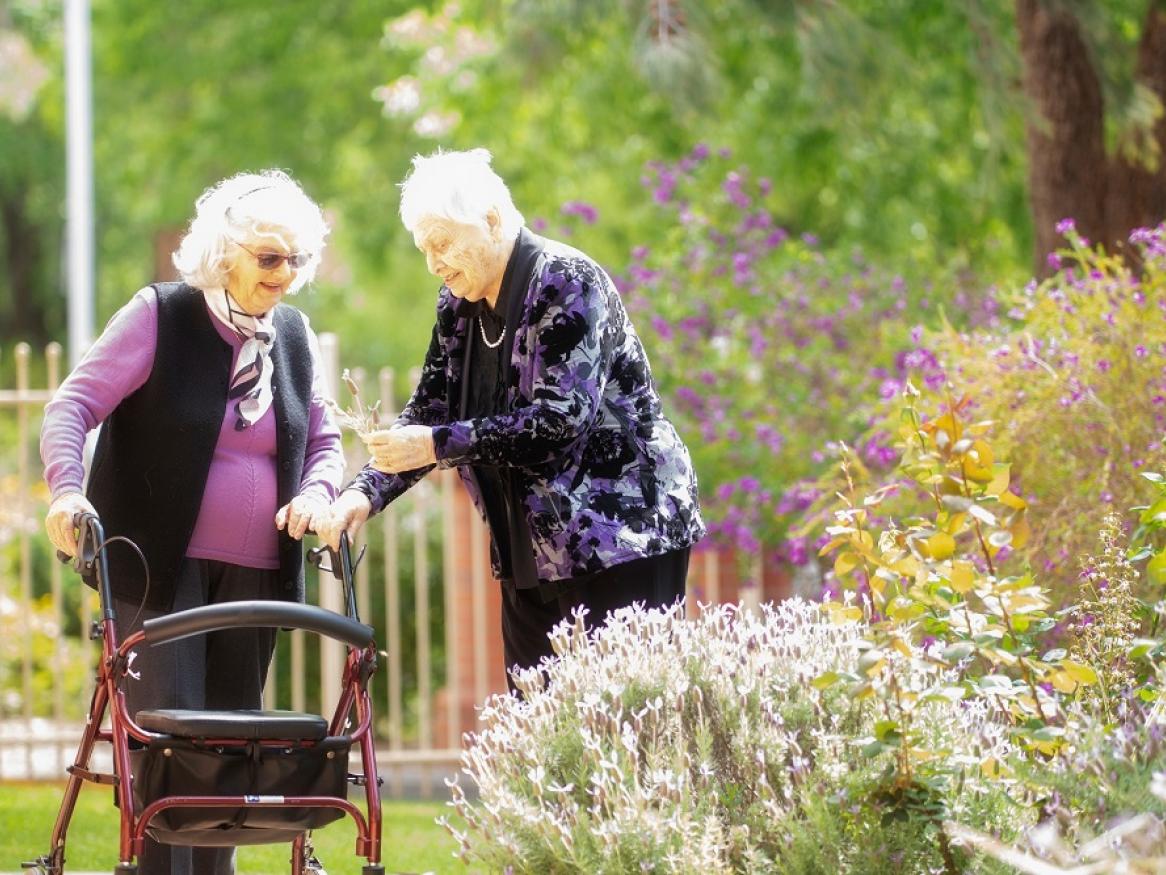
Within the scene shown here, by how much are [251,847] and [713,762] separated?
2831mm

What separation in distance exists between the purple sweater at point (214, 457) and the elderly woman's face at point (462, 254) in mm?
503

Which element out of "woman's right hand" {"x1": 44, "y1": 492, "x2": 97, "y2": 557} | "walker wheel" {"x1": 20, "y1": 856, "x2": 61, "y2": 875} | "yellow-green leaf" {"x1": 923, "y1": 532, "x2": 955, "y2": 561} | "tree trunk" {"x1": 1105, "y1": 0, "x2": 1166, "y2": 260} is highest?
"tree trunk" {"x1": 1105, "y1": 0, "x2": 1166, "y2": 260}

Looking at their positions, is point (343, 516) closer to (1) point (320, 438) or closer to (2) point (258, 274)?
(1) point (320, 438)

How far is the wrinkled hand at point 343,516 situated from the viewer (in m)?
3.78

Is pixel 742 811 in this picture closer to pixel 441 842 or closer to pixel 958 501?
pixel 958 501

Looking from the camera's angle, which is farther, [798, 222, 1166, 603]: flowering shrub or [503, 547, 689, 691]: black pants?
[798, 222, 1166, 603]: flowering shrub

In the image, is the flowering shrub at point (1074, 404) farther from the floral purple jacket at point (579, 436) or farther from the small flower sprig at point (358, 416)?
the small flower sprig at point (358, 416)

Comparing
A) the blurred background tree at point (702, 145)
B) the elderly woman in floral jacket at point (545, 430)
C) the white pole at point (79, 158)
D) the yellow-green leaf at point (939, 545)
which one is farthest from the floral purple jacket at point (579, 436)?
the white pole at point (79, 158)

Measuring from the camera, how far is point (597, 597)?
3850 mm

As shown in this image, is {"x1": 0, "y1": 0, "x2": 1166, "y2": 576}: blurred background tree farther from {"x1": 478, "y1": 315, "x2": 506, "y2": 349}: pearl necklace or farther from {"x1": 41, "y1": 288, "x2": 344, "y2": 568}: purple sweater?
{"x1": 41, "y1": 288, "x2": 344, "y2": 568}: purple sweater

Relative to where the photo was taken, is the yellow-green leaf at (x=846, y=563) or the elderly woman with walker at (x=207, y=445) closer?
the yellow-green leaf at (x=846, y=563)

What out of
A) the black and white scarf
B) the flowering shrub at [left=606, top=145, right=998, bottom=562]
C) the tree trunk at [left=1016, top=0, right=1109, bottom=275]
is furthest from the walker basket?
the tree trunk at [left=1016, top=0, right=1109, bottom=275]

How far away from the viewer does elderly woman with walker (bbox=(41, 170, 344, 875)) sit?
380 cm

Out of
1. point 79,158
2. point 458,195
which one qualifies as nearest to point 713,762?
point 458,195
